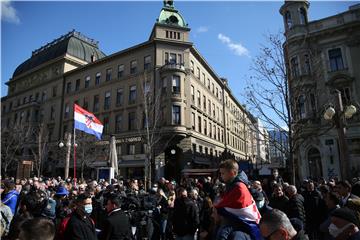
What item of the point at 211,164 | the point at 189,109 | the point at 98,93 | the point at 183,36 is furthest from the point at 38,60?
the point at 211,164

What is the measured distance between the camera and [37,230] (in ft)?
8.00

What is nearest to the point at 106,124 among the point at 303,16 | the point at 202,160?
the point at 202,160

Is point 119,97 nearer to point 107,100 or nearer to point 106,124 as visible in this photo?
point 107,100

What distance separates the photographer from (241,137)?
62.8 metres

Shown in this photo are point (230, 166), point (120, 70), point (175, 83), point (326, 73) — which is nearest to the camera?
point (230, 166)

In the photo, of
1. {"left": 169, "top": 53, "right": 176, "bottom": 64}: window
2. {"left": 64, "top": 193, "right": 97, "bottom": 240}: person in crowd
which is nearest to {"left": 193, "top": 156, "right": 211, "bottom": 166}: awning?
{"left": 169, "top": 53, "right": 176, "bottom": 64}: window

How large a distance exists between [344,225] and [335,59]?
28.5m

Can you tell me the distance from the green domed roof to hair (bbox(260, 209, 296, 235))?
36.1m

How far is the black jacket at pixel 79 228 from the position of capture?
13.4ft

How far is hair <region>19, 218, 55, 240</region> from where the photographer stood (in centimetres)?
242

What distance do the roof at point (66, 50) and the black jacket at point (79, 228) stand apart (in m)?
46.7

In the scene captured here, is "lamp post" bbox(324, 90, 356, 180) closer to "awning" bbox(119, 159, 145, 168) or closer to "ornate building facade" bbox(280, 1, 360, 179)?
"ornate building facade" bbox(280, 1, 360, 179)

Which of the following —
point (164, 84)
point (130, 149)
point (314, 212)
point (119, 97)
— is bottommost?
point (314, 212)

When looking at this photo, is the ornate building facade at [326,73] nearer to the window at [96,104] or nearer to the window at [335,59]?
the window at [335,59]
